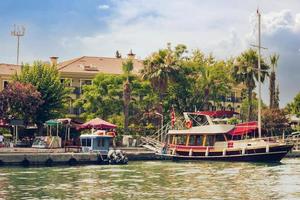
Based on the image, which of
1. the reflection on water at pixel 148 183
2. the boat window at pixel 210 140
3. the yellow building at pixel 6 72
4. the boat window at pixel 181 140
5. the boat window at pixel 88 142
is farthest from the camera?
the yellow building at pixel 6 72

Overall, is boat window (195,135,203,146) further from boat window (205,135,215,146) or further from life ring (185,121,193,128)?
life ring (185,121,193,128)

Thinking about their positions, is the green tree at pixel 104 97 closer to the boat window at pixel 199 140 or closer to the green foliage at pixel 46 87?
the green foliage at pixel 46 87

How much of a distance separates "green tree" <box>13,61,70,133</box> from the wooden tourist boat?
1440cm

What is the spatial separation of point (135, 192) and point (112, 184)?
4.73 m

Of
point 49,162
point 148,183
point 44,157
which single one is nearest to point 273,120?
point 49,162

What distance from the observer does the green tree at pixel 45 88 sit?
74938mm

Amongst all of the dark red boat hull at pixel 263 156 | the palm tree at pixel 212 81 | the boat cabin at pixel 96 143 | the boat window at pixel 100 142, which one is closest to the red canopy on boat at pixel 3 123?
the boat cabin at pixel 96 143

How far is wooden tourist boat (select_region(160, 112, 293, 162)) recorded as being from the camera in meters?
61.4

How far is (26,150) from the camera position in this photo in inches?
2363

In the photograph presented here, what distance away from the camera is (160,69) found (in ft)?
271

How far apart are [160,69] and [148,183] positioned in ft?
145

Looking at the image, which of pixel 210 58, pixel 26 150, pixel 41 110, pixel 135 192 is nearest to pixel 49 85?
pixel 41 110

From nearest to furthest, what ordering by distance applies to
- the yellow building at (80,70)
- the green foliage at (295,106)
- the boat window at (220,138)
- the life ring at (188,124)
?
the boat window at (220,138)
the life ring at (188,124)
the yellow building at (80,70)
the green foliage at (295,106)

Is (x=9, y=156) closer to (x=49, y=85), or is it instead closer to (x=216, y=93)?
(x=49, y=85)
